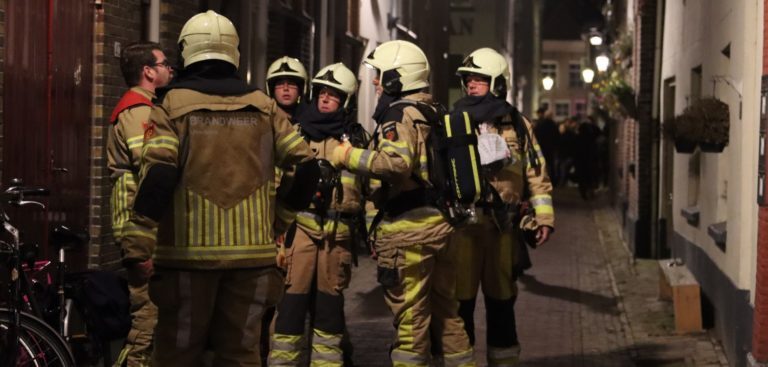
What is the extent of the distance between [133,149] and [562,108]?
84750mm

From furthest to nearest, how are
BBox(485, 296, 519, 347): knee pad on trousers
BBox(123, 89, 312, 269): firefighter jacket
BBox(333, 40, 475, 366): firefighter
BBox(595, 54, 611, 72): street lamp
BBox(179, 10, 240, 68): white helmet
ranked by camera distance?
BBox(595, 54, 611, 72): street lamp < BBox(485, 296, 519, 347): knee pad on trousers < BBox(333, 40, 475, 366): firefighter < BBox(179, 10, 240, 68): white helmet < BBox(123, 89, 312, 269): firefighter jacket

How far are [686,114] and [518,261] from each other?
2.95m

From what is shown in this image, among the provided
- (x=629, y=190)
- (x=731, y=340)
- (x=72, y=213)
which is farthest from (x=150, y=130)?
(x=629, y=190)

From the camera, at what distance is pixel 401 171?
279 inches

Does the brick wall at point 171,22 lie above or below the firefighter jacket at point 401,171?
above

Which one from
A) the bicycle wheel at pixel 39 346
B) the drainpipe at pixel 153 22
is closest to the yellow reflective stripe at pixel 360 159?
the bicycle wheel at pixel 39 346

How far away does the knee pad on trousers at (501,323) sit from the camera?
7996 mm

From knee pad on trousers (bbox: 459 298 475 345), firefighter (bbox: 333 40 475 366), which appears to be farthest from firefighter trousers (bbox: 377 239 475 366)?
knee pad on trousers (bbox: 459 298 475 345)

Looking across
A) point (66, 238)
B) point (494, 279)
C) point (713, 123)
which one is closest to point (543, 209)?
point (494, 279)

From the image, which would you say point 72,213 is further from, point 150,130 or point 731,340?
point 731,340

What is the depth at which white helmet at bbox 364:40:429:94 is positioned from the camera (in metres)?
7.41

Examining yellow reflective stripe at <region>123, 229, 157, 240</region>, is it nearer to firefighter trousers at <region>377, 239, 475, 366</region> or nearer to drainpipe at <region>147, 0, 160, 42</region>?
firefighter trousers at <region>377, 239, 475, 366</region>

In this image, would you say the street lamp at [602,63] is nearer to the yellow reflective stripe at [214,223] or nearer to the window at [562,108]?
the yellow reflective stripe at [214,223]

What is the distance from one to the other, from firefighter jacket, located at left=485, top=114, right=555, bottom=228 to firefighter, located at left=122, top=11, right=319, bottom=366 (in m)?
2.48
